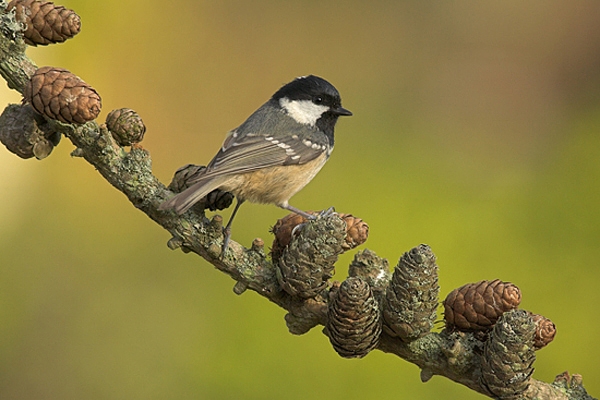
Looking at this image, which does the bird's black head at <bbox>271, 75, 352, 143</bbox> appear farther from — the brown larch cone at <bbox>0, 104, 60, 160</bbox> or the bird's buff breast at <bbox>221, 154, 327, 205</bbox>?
the brown larch cone at <bbox>0, 104, 60, 160</bbox>

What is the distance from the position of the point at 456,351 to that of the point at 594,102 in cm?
151

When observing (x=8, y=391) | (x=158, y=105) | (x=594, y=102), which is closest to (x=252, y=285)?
(x=8, y=391)

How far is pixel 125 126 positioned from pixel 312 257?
1.01 feet

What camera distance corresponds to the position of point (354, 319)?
0.92 meters

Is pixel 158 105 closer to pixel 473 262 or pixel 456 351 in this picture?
pixel 473 262

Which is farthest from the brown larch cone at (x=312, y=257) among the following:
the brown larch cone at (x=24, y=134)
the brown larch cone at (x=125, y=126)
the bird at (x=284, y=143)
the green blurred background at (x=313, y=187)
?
the green blurred background at (x=313, y=187)

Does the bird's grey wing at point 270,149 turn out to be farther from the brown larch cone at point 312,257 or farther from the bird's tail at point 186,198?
the brown larch cone at point 312,257

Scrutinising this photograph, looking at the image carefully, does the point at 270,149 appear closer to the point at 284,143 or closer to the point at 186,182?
the point at 284,143

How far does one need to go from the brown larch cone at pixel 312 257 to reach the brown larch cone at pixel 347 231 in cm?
6

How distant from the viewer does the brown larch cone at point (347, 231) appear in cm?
106

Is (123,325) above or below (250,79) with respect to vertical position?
below

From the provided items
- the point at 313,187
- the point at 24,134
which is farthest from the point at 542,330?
the point at 313,187

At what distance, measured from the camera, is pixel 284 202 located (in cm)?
180

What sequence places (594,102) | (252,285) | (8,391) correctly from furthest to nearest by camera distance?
(594,102) < (8,391) < (252,285)
